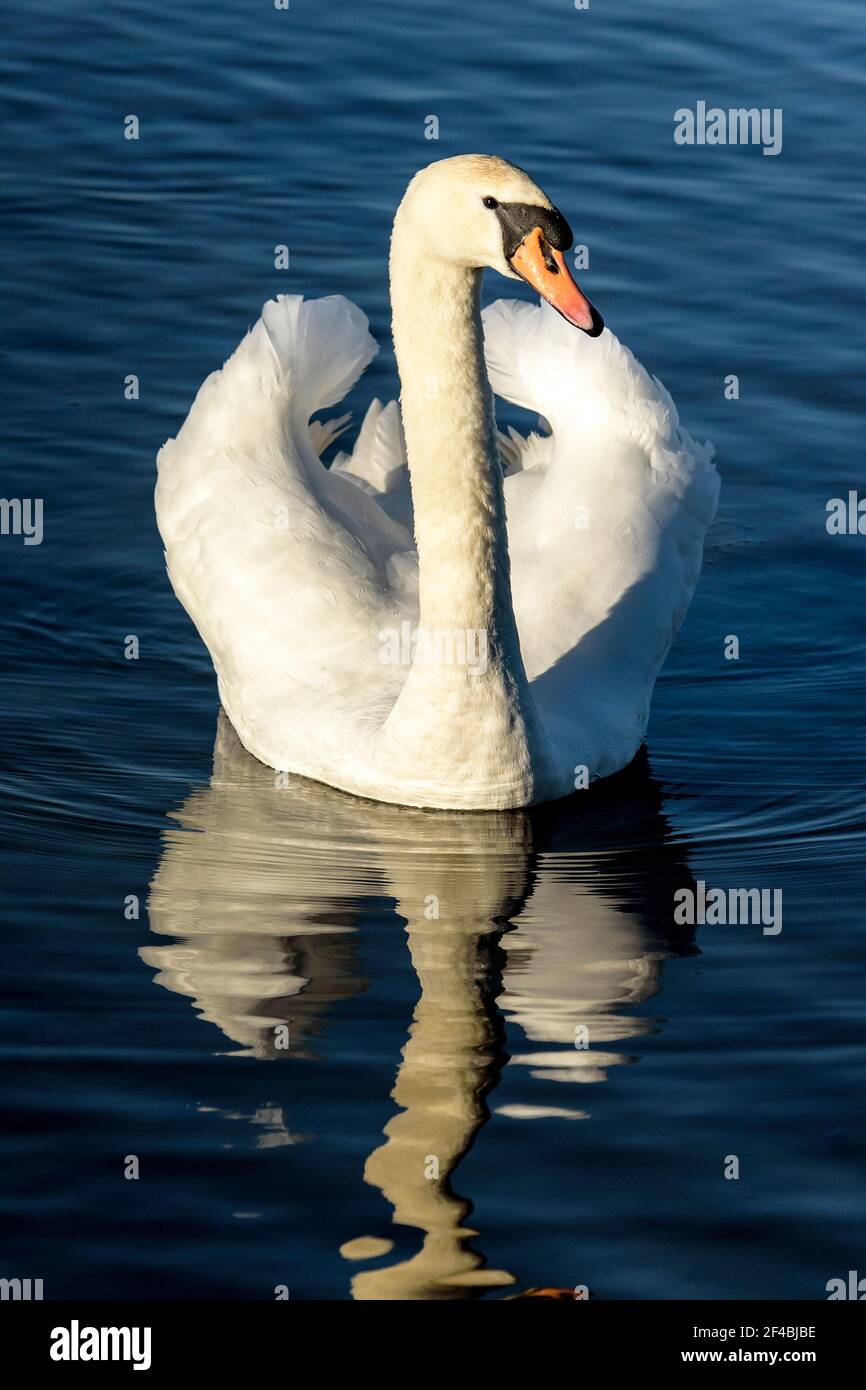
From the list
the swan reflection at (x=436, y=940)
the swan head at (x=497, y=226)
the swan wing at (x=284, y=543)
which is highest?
the swan head at (x=497, y=226)

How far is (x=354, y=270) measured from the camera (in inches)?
573

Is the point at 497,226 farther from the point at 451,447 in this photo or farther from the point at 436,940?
the point at 436,940

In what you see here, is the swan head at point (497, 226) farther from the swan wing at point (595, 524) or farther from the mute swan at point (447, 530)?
the swan wing at point (595, 524)

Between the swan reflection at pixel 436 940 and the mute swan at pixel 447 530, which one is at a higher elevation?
the mute swan at pixel 447 530

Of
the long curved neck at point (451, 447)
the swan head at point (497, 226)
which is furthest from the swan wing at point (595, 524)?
the swan head at point (497, 226)

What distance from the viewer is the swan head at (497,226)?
24.7 ft

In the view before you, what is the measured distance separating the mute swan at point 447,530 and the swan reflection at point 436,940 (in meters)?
0.22

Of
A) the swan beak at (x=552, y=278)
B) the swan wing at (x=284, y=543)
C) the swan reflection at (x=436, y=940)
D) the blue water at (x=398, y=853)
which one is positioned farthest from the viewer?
the swan wing at (x=284, y=543)

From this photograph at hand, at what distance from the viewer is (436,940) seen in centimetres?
806

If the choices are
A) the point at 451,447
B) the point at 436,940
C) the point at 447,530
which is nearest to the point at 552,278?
the point at 451,447

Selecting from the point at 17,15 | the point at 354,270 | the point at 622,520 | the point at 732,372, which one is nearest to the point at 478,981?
the point at 622,520

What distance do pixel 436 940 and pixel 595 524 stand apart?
8.55 feet
